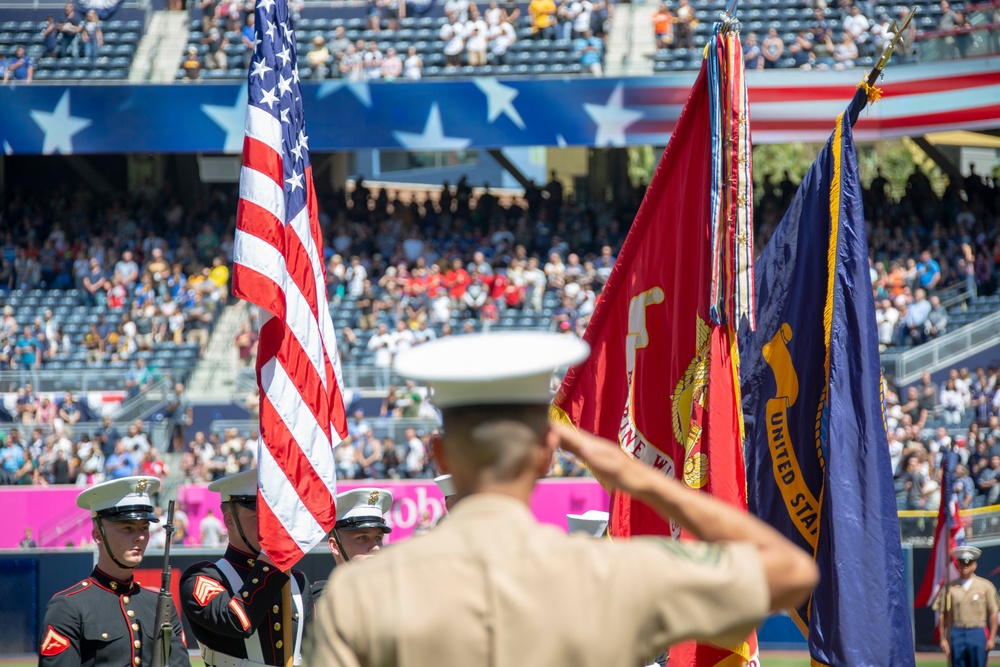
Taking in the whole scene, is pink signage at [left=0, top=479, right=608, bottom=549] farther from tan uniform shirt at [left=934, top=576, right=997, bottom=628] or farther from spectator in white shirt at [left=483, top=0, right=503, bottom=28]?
spectator in white shirt at [left=483, top=0, right=503, bottom=28]

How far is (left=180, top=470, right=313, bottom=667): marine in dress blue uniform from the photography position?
521 centimetres

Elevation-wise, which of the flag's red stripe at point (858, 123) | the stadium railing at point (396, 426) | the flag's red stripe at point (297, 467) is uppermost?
the flag's red stripe at point (858, 123)

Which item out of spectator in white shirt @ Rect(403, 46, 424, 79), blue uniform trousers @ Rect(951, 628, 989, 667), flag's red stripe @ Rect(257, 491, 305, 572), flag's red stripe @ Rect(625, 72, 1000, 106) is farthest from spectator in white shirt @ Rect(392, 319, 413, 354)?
flag's red stripe @ Rect(257, 491, 305, 572)

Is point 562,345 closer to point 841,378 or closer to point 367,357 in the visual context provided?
point 841,378

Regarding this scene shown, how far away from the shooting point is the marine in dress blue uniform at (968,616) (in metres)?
11.4

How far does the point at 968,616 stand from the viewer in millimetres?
11492

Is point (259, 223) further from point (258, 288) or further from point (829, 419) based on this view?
point (829, 419)

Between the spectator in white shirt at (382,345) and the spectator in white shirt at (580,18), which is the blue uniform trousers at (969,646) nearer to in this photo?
the spectator in white shirt at (382,345)

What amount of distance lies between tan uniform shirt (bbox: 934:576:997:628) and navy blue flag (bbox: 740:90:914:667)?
670 cm

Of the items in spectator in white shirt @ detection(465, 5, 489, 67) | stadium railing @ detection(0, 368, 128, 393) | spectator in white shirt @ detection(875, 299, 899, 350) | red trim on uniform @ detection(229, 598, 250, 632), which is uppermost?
spectator in white shirt @ detection(465, 5, 489, 67)

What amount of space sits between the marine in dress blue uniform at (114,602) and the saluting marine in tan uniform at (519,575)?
3.54 metres

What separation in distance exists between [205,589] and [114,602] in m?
0.46

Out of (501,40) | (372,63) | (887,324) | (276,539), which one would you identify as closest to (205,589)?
(276,539)

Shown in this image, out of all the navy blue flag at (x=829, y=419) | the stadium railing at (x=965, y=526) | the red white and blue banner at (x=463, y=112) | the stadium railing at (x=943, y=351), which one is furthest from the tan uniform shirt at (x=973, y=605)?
the red white and blue banner at (x=463, y=112)
